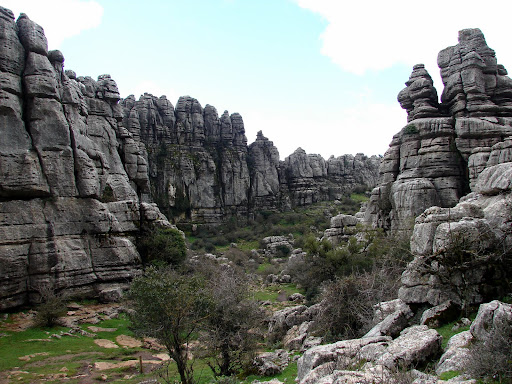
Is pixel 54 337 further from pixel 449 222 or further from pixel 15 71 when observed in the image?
pixel 449 222

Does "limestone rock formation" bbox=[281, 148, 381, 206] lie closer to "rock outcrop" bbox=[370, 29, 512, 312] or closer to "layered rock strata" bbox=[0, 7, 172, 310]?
"rock outcrop" bbox=[370, 29, 512, 312]

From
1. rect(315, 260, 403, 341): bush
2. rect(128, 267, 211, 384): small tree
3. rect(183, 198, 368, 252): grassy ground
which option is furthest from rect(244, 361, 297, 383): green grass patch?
rect(183, 198, 368, 252): grassy ground

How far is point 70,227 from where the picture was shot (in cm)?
2300

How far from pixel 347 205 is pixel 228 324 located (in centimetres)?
5870

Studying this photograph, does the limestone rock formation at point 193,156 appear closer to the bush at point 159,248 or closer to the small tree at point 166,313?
the bush at point 159,248

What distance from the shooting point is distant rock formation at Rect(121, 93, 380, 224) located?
63500mm

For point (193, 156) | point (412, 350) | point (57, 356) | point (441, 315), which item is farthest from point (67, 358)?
point (193, 156)

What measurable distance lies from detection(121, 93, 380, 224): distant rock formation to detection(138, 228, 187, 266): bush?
32704 mm

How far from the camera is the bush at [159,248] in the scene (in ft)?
91.0

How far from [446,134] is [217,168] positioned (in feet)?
153

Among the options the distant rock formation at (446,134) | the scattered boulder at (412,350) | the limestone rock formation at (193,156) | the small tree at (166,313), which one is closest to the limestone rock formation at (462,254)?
the scattered boulder at (412,350)

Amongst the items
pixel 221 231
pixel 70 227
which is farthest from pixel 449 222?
pixel 221 231

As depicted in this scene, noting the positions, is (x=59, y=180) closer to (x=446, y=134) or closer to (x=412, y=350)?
(x=412, y=350)

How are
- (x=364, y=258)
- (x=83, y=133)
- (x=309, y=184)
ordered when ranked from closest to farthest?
(x=364, y=258), (x=83, y=133), (x=309, y=184)
